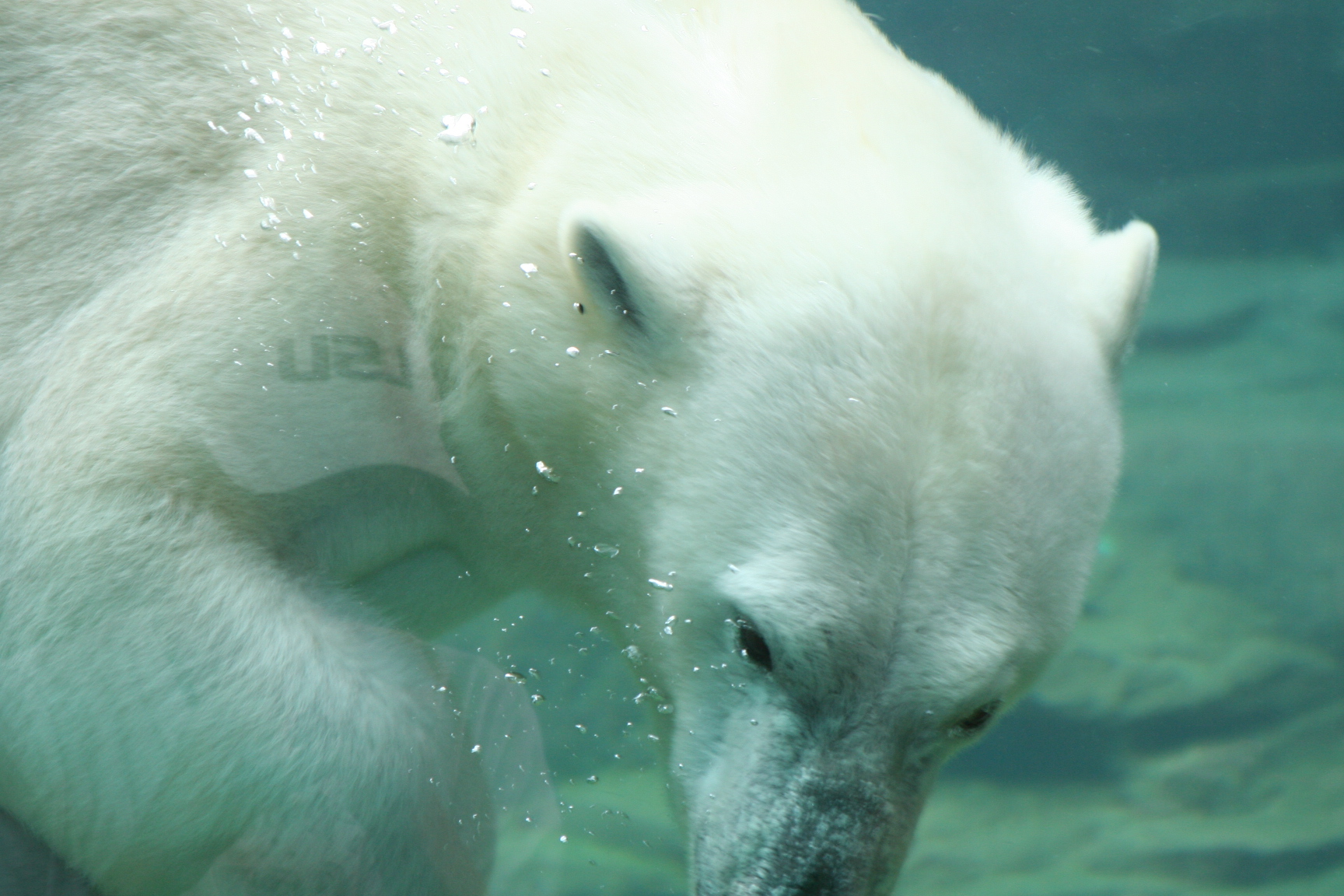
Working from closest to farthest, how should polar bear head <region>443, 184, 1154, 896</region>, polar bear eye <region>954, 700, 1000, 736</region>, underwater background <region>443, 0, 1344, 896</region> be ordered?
polar bear head <region>443, 184, 1154, 896</region> < polar bear eye <region>954, 700, 1000, 736</region> < underwater background <region>443, 0, 1344, 896</region>

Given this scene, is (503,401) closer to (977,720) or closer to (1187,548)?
(977,720)

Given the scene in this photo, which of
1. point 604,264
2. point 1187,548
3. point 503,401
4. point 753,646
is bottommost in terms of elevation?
point 1187,548

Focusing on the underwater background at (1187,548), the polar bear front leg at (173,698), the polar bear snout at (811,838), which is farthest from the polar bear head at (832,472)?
the underwater background at (1187,548)

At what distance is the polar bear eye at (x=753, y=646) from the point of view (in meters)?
1.27

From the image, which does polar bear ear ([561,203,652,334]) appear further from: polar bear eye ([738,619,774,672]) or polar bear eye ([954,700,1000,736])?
polar bear eye ([954,700,1000,736])

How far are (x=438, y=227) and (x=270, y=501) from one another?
1.33ft

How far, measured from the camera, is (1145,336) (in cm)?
459

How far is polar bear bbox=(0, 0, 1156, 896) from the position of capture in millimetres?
1222

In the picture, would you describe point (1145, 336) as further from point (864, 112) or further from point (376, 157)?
point (376, 157)

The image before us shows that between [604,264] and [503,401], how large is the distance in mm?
270

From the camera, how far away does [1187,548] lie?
169 inches

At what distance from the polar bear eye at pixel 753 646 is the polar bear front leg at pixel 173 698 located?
448 millimetres

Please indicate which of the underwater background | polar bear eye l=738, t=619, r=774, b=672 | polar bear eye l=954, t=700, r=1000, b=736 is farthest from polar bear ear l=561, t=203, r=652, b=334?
the underwater background

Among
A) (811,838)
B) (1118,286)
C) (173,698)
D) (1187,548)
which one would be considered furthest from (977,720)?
(1187,548)
